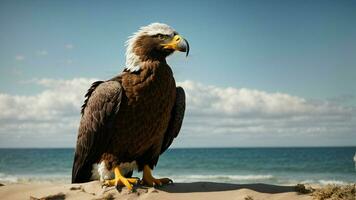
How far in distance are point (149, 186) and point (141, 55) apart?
1776 mm

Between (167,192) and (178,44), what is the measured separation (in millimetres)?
1941

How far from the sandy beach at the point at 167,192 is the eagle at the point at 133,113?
0.20m

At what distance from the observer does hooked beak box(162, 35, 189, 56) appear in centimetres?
600

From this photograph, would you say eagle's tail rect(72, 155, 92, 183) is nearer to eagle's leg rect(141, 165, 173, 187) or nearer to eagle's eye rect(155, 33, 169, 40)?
eagle's leg rect(141, 165, 173, 187)

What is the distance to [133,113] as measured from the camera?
5848 mm

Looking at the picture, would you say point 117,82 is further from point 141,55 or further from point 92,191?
point 92,191

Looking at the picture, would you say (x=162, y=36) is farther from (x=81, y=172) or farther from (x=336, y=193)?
(x=336, y=193)

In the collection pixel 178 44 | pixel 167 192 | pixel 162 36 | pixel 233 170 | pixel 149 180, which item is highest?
pixel 162 36

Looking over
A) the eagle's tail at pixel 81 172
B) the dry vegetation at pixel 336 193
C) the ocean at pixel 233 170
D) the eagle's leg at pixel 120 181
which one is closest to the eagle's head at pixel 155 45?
the eagle's leg at pixel 120 181

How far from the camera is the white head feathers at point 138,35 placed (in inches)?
242

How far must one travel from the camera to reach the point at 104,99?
19.7 feet

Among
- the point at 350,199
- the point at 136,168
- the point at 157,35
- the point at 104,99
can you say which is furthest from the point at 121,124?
the point at 350,199

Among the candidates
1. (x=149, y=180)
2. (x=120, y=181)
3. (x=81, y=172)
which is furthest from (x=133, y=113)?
(x=81, y=172)

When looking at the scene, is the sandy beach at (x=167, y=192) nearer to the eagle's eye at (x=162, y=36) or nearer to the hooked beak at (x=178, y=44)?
the hooked beak at (x=178, y=44)
